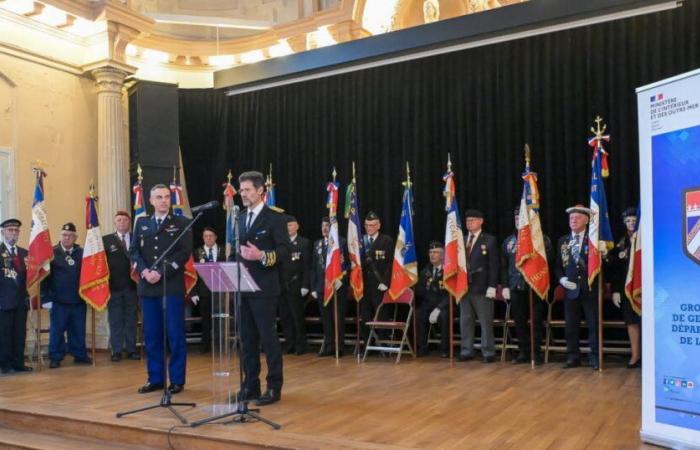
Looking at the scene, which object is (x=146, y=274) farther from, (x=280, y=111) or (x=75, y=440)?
(x=280, y=111)

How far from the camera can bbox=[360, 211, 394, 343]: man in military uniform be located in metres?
7.64

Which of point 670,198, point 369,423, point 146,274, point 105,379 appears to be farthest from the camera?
point 105,379

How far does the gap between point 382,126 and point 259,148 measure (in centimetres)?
200

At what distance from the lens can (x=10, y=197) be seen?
320 inches

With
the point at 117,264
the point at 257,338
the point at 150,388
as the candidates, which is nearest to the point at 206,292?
the point at 117,264

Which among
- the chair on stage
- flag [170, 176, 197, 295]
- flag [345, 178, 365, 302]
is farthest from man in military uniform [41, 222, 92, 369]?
the chair on stage

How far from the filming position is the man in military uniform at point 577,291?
6.26 metres

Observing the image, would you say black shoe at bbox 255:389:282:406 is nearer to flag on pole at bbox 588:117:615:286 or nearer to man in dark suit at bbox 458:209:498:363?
man in dark suit at bbox 458:209:498:363

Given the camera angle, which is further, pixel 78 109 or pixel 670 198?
pixel 78 109

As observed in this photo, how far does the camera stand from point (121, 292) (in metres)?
7.68

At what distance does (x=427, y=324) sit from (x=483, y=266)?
1093 millimetres

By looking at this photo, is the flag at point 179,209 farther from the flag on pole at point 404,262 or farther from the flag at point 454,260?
the flag at point 454,260

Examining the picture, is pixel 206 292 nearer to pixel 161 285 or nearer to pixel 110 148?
pixel 110 148

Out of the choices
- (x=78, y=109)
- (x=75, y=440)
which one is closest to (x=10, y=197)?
(x=78, y=109)
